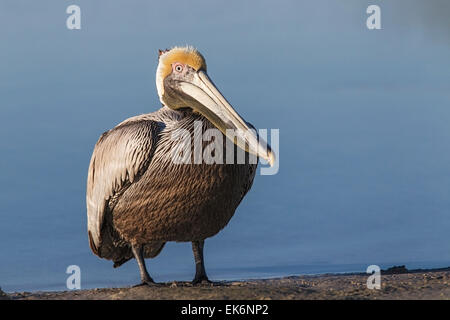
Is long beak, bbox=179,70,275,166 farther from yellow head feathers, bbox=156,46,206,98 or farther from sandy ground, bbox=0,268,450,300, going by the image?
sandy ground, bbox=0,268,450,300

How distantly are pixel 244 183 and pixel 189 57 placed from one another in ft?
5.06

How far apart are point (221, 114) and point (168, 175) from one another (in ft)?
2.95

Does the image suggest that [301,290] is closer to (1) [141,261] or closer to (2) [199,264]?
(2) [199,264]

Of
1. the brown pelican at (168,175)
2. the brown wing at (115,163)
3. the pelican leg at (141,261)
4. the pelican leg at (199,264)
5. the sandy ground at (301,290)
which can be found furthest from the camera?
the pelican leg at (199,264)

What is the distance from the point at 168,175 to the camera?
905cm

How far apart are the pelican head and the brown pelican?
1 centimetres

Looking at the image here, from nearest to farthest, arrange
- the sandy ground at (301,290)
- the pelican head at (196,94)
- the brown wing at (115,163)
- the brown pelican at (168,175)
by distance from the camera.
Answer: the sandy ground at (301,290) → the brown pelican at (168,175) → the pelican head at (196,94) → the brown wing at (115,163)

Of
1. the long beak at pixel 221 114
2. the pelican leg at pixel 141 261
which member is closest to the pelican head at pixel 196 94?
the long beak at pixel 221 114

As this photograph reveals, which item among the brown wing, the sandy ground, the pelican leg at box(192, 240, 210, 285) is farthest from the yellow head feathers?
the sandy ground

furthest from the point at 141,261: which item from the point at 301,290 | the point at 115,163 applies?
the point at 301,290

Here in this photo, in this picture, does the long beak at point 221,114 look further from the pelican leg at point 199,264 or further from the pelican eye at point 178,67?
the pelican leg at point 199,264

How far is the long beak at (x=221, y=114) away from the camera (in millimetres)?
9062

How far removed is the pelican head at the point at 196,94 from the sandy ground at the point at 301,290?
4.88 feet

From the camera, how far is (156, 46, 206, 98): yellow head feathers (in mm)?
9633
